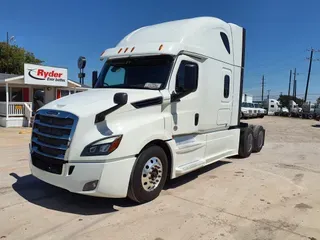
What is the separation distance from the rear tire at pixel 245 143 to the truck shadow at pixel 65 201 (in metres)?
4.83

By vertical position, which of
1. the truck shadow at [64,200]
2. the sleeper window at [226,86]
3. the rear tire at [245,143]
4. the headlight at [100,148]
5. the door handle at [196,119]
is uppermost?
the sleeper window at [226,86]

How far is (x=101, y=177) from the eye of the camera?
4.23 meters

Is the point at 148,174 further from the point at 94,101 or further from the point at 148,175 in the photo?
the point at 94,101

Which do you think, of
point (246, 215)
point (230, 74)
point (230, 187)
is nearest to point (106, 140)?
point (246, 215)

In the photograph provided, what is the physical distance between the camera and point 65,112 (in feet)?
14.5

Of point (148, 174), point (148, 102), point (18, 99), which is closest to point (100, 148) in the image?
point (148, 174)

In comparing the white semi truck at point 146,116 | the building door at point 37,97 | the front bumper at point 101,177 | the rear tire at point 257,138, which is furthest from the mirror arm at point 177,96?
the building door at point 37,97

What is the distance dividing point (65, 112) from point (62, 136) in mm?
360

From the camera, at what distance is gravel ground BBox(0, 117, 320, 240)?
3875mm

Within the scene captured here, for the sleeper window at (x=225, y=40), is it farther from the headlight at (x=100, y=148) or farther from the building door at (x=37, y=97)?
the building door at (x=37, y=97)

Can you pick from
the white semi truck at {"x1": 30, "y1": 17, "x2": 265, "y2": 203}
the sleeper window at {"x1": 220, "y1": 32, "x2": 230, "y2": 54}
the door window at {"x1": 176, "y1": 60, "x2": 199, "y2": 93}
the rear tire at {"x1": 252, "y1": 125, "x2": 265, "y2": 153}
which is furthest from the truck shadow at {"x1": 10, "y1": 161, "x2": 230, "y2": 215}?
the rear tire at {"x1": 252, "y1": 125, "x2": 265, "y2": 153}

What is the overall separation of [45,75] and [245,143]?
14297mm

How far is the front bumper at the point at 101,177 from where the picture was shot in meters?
4.22

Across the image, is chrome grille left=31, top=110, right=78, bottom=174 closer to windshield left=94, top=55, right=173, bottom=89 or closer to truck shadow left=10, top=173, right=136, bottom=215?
truck shadow left=10, top=173, right=136, bottom=215
